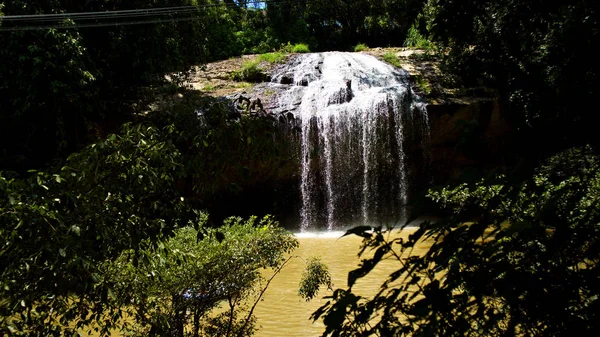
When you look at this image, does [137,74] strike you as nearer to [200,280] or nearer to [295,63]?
[295,63]

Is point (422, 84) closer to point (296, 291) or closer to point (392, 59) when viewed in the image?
point (392, 59)

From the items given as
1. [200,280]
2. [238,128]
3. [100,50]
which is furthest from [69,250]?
[100,50]

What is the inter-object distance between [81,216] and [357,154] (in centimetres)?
1280

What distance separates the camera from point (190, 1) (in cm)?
1510

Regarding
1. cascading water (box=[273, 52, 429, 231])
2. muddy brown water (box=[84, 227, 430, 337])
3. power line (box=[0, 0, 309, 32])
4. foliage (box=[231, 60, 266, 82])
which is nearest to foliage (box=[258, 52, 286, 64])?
foliage (box=[231, 60, 266, 82])

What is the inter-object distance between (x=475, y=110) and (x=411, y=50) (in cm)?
617

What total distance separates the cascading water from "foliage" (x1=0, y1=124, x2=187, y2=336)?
12.0m

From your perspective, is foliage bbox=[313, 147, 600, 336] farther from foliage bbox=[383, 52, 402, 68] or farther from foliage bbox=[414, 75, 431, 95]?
foliage bbox=[383, 52, 402, 68]

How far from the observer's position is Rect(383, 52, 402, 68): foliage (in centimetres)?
Answer: 1745

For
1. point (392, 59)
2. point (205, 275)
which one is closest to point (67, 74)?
point (205, 275)

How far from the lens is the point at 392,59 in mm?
17812

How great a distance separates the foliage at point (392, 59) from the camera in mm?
17453

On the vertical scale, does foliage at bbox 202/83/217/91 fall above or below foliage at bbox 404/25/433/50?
below

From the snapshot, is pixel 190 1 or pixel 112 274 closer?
pixel 112 274
